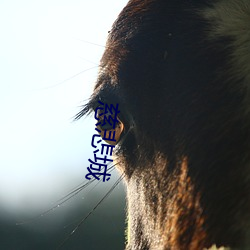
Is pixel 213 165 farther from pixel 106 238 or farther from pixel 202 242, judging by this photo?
pixel 106 238

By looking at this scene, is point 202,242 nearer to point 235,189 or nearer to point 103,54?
point 235,189

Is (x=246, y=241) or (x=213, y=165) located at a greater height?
(x=213, y=165)

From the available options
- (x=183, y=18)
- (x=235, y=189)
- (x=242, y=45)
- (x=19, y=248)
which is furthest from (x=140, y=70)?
(x=19, y=248)

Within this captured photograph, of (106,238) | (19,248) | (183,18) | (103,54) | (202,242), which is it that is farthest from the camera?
(19,248)

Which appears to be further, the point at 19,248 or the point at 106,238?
the point at 19,248

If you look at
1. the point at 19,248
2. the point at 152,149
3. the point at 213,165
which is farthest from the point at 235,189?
the point at 19,248

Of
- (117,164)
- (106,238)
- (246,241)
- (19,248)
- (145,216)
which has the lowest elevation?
(246,241)

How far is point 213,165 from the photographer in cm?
228

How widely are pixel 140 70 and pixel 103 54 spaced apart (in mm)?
255

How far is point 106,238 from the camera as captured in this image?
51.1 feet

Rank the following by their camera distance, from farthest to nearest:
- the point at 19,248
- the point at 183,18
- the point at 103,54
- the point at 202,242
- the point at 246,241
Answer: the point at 19,248
the point at 103,54
the point at 183,18
the point at 202,242
the point at 246,241

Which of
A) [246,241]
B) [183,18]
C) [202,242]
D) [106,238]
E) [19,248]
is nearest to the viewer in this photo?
[246,241]

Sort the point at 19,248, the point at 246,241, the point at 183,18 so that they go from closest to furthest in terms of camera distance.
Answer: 1. the point at 246,241
2. the point at 183,18
3. the point at 19,248

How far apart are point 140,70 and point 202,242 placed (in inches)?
23.6
